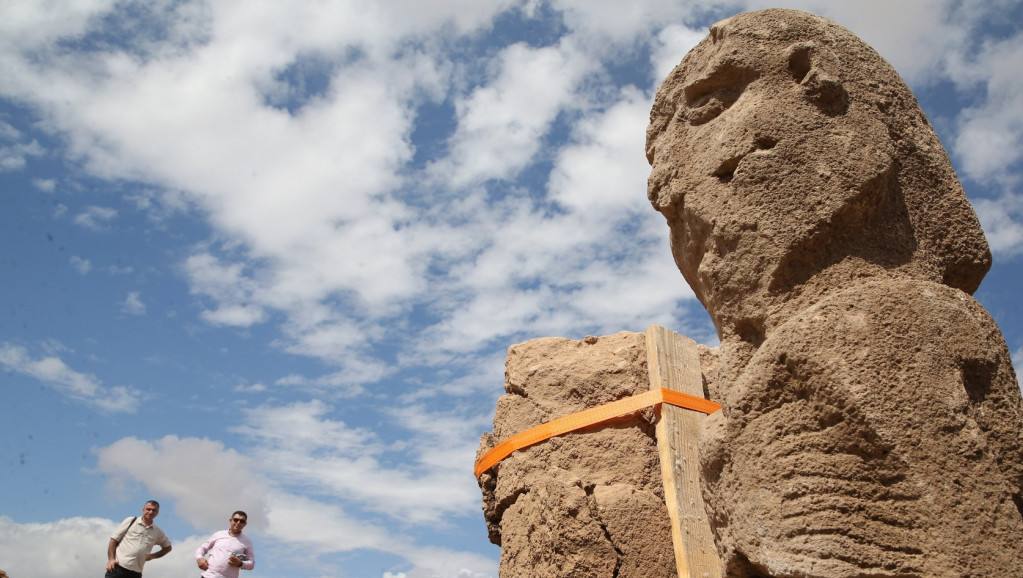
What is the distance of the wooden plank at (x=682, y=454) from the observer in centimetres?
349

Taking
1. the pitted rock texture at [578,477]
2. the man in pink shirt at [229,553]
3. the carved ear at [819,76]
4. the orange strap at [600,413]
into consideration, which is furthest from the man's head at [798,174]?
the man in pink shirt at [229,553]

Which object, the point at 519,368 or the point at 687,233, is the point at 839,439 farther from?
the point at 519,368

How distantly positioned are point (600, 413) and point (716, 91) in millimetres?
1702

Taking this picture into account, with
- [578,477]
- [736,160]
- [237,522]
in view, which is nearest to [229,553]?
[237,522]

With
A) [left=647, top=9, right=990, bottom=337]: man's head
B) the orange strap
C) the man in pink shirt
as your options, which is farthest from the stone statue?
the man in pink shirt

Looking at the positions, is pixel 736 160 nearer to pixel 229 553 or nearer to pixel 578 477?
→ pixel 578 477

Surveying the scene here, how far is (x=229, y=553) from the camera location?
17.7 feet

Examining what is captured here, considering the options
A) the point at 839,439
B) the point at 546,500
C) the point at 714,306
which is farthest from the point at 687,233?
the point at 546,500

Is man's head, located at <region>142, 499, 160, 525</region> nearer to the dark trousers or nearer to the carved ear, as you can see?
the dark trousers

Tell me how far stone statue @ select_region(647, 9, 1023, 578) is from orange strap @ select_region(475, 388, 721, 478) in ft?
3.27

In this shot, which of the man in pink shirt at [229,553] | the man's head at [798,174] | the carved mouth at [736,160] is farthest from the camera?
the man in pink shirt at [229,553]

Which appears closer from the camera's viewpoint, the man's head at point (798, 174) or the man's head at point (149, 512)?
the man's head at point (798, 174)

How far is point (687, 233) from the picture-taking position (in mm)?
2855

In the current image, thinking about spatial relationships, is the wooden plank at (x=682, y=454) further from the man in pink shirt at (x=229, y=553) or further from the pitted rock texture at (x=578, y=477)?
the man in pink shirt at (x=229, y=553)
